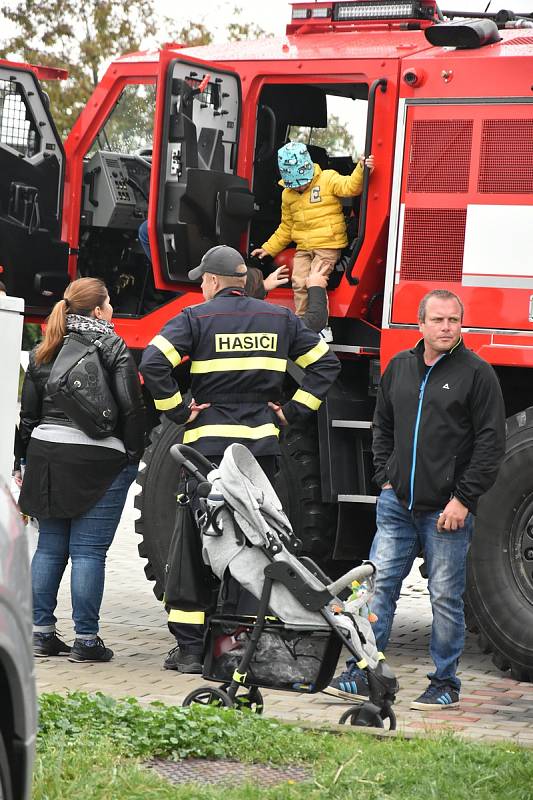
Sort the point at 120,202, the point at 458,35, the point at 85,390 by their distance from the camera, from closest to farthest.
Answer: the point at 85,390, the point at 458,35, the point at 120,202

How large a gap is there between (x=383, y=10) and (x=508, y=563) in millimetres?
3317

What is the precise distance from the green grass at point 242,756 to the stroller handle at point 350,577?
1.76 feet

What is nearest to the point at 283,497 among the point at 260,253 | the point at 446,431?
the point at 260,253

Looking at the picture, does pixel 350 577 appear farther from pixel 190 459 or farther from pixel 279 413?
pixel 279 413

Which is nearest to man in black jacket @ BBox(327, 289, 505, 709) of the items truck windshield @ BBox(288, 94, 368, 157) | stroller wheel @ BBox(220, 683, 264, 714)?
stroller wheel @ BBox(220, 683, 264, 714)

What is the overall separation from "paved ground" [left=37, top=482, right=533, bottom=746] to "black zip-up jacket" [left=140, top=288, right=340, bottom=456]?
1.15m

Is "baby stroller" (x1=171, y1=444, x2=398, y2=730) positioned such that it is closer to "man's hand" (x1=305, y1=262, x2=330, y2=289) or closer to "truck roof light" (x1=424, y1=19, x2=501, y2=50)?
"man's hand" (x1=305, y1=262, x2=330, y2=289)

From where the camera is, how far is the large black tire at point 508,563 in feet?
24.1

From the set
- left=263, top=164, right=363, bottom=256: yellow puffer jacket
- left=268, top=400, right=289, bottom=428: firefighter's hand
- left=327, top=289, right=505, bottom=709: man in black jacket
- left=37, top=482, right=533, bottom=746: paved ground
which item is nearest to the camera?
left=37, top=482, right=533, bottom=746: paved ground

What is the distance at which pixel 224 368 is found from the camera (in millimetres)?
6992

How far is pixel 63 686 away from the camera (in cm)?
683

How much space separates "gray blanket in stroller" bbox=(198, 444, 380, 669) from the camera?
5.77 meters

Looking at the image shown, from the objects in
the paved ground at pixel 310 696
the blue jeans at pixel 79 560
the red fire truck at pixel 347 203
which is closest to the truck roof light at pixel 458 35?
the red fire truck at pixel 347 203

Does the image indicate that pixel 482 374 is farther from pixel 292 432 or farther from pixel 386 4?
pixel 386 4
